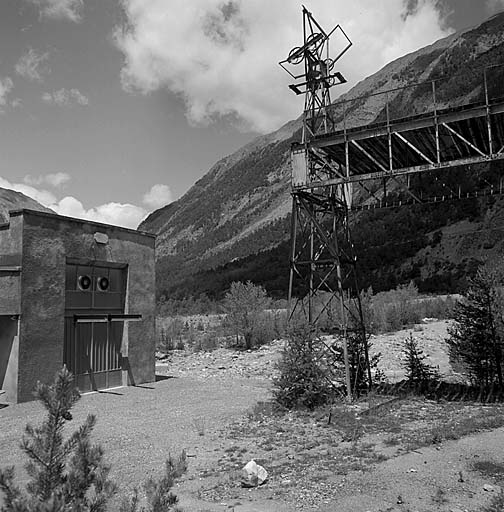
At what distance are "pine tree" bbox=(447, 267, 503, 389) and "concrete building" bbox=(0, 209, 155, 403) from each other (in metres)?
10.3

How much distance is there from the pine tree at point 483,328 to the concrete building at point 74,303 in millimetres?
10324

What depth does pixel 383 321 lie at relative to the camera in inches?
1330

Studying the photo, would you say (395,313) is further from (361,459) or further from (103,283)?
(361,459)

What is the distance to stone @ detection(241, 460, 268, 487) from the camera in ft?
24.2

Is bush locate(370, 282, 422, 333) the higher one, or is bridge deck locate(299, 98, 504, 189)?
bridge deck locate(299, 98, 504, 189)

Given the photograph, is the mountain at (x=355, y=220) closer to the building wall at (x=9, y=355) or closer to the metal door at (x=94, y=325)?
the metal door at (x=94, y=325)

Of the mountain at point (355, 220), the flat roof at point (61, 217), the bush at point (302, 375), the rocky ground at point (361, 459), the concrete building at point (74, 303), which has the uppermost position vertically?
the mountain at point (355, 220)

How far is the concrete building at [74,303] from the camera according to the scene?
583 inches

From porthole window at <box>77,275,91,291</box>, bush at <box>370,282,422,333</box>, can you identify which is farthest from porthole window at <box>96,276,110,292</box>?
bush at <box>370,282,422,333</box>

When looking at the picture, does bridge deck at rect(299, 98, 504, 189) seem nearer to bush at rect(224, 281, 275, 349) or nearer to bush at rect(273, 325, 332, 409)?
bush at rect(273, 325, 332, 409)

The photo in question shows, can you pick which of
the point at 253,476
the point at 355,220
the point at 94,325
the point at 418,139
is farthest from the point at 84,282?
the point at 355,220

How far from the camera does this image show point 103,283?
18031 millimetres

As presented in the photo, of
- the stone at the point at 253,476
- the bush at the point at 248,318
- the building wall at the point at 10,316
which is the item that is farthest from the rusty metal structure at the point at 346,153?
the bush at the point at 248,318

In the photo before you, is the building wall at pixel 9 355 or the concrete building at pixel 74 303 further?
the concrete building at pixel 74 303
